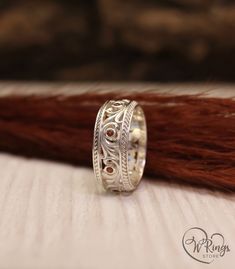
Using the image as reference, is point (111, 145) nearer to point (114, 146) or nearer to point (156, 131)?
point (114, 146)

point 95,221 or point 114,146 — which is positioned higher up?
point 114,146

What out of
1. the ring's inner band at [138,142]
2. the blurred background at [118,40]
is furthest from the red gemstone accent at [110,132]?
the blurred background at [118,40]

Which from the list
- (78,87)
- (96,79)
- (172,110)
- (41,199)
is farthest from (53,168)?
(96,79)

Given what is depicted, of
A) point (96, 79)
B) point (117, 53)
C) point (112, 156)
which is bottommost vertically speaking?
point (96, 79)

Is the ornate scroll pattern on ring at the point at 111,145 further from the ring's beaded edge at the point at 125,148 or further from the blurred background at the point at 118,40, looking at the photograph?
the blurred background at the point at 118,40

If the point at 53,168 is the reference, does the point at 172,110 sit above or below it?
above

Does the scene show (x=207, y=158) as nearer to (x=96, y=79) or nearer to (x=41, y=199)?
(x=41, y=199)

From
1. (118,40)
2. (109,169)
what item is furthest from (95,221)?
(118,40)
